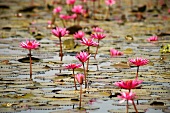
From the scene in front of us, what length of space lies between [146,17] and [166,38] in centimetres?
188

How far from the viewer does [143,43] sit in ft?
15.9

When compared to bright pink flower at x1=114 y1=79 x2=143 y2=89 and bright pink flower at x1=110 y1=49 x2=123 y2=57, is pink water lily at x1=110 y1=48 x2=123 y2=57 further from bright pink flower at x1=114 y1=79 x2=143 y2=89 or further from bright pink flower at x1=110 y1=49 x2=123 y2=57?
bright pink flower at x1=114 y1=79 x2=143 y2=89

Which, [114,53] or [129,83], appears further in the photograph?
[114,53]

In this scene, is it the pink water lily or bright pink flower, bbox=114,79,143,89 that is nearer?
bright pink flower, bbox=114,79,143,89

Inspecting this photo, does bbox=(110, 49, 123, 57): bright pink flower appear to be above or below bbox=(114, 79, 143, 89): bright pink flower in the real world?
A: above

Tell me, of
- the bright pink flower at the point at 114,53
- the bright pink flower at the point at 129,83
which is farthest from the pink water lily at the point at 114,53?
the bright pink flower at the point at 129,83

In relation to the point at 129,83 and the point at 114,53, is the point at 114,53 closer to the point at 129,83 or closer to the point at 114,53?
the point at 114,53

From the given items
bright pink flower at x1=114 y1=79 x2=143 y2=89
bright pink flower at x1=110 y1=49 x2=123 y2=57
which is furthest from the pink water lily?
bright pink flower at x1=114 y1=79 x2=143 y2=89

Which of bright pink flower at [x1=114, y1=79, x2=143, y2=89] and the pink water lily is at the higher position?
the pink water lily

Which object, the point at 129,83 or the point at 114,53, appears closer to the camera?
the point at 129,83

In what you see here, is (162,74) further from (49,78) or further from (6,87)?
(6,87)

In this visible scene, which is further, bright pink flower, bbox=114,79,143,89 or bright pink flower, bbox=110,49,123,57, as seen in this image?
bright pink flower, bbox=110,49,123,57

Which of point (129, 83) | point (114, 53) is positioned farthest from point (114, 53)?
point (129, 83)

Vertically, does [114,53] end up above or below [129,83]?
above
